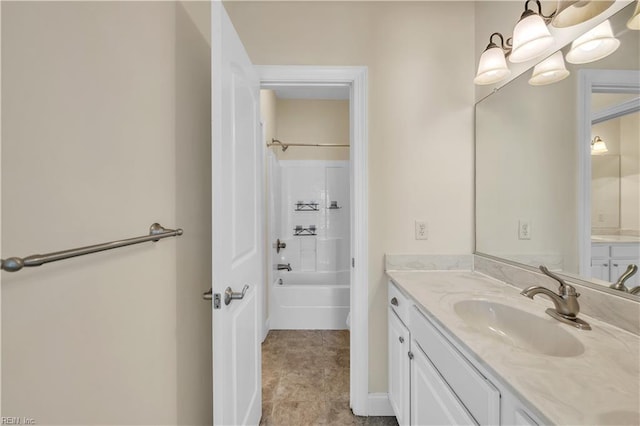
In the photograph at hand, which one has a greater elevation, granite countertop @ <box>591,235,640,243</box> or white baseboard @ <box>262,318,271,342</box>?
granite countertop @ <box>591,235,640,243</box>

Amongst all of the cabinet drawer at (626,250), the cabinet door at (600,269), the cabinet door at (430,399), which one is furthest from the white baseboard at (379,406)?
the cabinet drawer at (626,250)

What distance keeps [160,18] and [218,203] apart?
671 mm

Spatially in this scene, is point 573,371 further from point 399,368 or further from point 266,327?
point 266,327

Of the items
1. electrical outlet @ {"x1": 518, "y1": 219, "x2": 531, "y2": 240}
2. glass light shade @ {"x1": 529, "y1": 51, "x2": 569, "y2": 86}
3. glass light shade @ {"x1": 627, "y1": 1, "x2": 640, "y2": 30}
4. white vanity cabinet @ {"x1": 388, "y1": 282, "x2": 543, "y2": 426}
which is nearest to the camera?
white vanity cabinet @ {"x1": 388, "y1": 282, "x2": 543, "y2": 426}

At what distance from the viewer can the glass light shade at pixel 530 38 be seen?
3.83ft

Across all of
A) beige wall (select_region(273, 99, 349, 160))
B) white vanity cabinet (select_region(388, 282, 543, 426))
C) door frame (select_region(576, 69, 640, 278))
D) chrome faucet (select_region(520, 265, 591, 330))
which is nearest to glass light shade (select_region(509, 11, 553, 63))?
door frame (select_region(576, 69, 640, 278))

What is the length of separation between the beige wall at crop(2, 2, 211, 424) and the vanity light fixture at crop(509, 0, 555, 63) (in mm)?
1483

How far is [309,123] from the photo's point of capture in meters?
3.69

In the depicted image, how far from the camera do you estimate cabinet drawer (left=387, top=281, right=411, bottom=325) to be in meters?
1.39

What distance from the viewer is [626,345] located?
0.81 meters

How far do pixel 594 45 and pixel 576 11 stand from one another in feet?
0.49

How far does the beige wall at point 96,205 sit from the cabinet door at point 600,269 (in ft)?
5.31

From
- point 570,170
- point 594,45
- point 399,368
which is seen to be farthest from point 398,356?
point 594,45

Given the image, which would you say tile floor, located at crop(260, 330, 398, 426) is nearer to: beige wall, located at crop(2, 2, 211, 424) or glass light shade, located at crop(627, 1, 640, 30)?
beige wall, located at crop(2, 2, 211, 424)
